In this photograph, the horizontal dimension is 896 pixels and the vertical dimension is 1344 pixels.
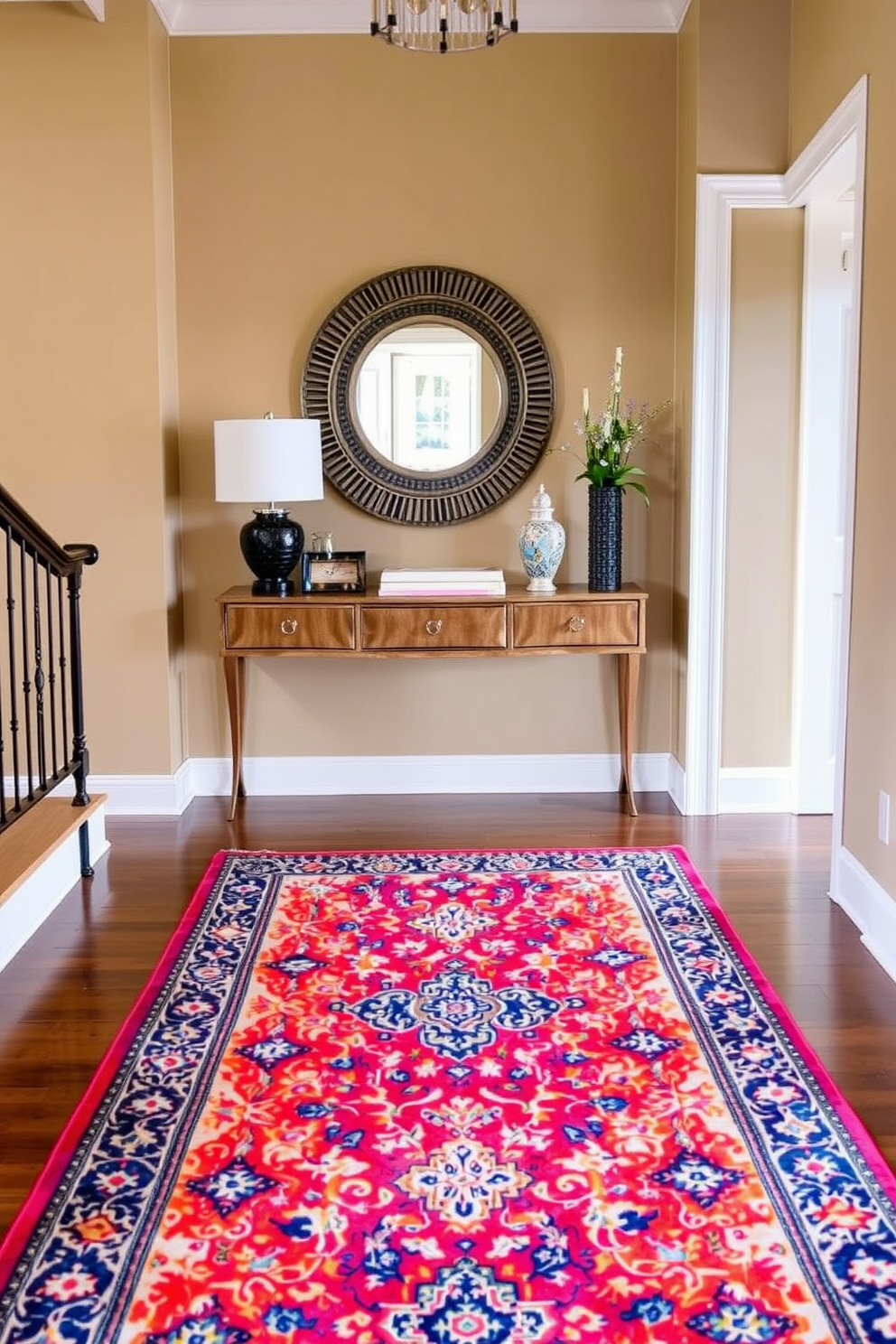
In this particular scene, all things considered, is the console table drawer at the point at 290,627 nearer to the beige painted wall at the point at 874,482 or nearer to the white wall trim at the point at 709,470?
the white wall trim at the point at 709,470

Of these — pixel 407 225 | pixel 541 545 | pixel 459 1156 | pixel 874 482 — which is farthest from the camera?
pixel 407 225

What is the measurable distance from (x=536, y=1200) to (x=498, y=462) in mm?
3308

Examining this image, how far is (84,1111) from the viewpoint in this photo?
2.58m

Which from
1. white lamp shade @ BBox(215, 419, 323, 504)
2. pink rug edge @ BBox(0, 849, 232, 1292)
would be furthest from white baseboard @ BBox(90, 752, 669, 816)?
pink rug edge @ BBox(0, 849, 232, 1292)

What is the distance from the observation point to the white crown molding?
478 centimetres

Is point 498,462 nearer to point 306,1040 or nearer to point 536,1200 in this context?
point 306,1040

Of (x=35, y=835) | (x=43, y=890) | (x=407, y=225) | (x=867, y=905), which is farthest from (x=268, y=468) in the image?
(x=867, y=905)

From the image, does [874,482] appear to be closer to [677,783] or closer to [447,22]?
[447,22]

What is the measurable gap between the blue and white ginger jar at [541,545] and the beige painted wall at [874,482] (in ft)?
4.58

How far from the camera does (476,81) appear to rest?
4.91 m

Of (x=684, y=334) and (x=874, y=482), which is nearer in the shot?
(x=874, y=482)

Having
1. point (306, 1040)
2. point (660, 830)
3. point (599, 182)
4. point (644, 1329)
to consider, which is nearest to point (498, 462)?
point (599, 182)

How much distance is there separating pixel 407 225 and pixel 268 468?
1.19 meters

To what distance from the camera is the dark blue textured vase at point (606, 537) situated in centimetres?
481
